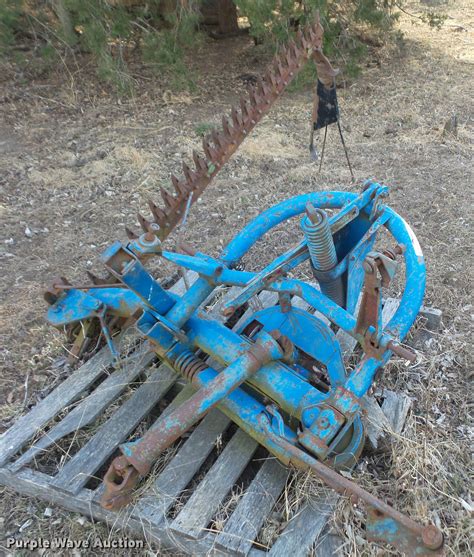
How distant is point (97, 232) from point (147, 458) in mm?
2475

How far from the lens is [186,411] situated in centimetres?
170

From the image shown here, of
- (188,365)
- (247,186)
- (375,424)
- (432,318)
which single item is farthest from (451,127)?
(188,365)

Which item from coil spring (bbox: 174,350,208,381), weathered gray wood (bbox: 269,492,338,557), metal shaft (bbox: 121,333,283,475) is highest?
metal shaft (bbox: 121,333,283,475)

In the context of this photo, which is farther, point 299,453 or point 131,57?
point 131,57

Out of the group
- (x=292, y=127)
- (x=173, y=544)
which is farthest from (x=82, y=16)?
(x=173, y=544)

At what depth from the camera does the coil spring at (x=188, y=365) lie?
2.06m

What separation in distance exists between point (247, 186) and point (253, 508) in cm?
292

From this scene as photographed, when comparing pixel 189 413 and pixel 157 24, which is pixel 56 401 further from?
pixel 157 24

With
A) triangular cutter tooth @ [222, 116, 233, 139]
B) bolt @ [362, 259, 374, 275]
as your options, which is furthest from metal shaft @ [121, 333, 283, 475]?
triangular cutter tooth @ [222, 116, 233, 139]

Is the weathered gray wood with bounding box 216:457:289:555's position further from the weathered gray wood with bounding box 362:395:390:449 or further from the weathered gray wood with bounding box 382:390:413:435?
the weathered gray wood with bounding box 382:390:413:435

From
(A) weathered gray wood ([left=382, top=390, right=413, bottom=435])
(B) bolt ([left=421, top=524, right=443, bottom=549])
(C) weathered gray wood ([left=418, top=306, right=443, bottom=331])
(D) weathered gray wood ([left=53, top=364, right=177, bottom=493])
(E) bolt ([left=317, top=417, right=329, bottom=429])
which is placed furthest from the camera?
(C) weathered gray wood ([left=418, top=306, right=443, bottom=331])

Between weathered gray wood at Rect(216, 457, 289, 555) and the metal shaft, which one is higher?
the metal shaft

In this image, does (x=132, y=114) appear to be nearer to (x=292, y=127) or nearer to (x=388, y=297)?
(x=292, y=127)

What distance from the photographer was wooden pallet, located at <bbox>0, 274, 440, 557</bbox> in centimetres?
182
